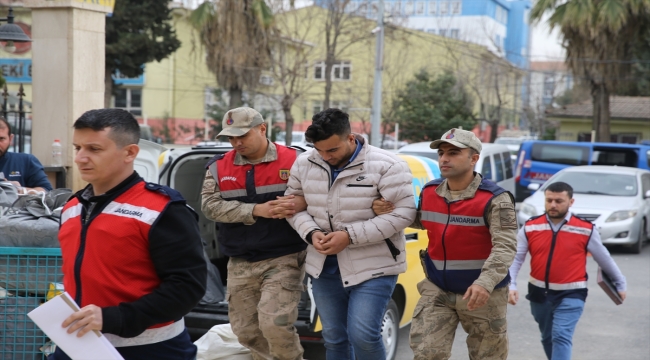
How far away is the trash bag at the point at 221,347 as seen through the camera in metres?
5.50

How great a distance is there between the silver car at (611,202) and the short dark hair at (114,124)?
11.4 m

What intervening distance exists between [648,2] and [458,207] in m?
22.6

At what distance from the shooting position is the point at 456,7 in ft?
123

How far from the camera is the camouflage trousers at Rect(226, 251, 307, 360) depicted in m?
4.59

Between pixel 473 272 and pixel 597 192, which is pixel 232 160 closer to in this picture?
pixel 473 272

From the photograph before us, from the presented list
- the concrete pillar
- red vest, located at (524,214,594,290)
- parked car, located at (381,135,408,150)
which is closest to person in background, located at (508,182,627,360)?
red vest, located at (524,214,594,290)

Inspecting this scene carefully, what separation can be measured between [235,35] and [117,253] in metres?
20.9

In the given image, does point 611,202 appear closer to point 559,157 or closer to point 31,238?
point 559,157

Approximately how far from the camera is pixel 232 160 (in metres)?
4.87

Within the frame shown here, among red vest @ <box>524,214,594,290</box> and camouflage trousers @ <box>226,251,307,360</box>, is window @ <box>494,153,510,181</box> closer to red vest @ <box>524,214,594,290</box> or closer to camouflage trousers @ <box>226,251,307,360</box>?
red vest @ <box>524,214,594,290</box>

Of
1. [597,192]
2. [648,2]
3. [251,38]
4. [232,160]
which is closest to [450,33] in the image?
[648,2]

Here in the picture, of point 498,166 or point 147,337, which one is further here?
point 498,166

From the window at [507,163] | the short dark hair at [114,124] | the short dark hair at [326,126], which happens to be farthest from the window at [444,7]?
the short dark hair at [114,124]

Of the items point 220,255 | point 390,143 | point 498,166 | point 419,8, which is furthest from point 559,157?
point 419,8
